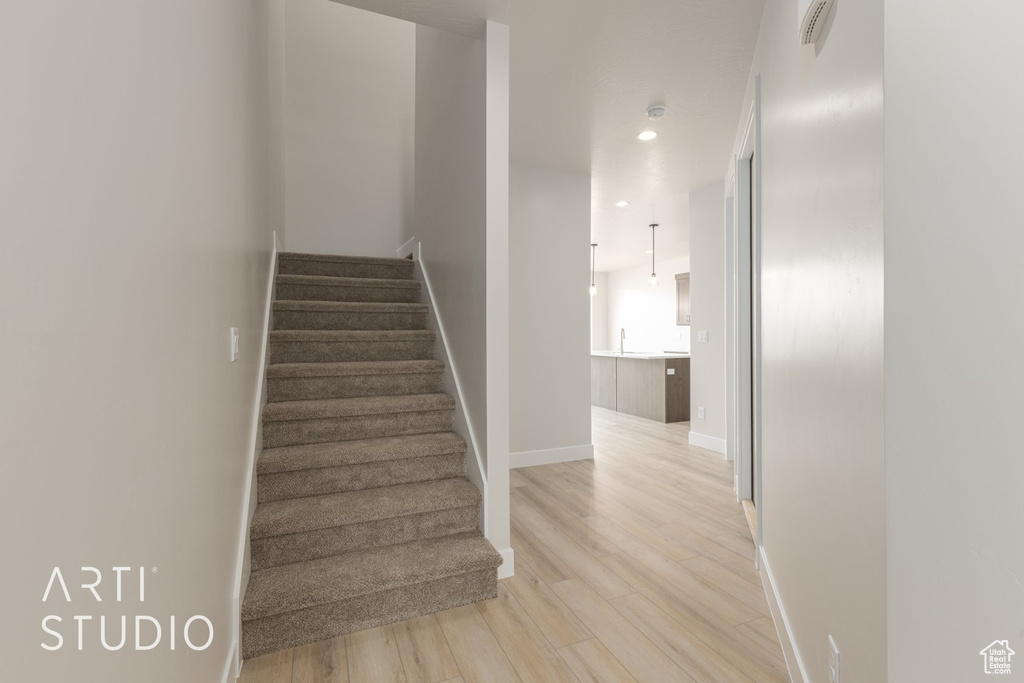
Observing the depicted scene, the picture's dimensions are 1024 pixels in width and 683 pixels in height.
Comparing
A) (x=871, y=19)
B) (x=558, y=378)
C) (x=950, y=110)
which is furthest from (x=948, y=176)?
(x=558, y=378)

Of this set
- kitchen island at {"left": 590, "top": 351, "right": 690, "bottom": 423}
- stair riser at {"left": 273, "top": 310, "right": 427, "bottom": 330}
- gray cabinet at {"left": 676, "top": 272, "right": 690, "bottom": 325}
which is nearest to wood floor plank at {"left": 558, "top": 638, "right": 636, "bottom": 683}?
stair riser at {"left": 273, "top": 310, "right": 427, "bottom": 330}

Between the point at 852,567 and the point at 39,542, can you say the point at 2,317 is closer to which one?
the point at 39,542

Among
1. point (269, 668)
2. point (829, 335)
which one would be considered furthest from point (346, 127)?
point (829, 335)

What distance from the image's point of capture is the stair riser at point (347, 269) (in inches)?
139

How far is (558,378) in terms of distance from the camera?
4191 mm

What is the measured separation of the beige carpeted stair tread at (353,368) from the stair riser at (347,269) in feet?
3.42

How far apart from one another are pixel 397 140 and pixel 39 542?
16.3 ft

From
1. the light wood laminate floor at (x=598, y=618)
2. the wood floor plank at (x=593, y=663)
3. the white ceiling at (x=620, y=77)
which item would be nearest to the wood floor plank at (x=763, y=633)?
the light wood laminate floor at (x=598, y=618)

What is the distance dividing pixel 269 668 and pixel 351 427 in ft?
3.42

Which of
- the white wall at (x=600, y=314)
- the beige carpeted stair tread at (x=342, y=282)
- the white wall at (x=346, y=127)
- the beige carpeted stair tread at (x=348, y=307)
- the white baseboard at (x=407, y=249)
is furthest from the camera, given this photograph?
the white wall at (x=600, y=314)

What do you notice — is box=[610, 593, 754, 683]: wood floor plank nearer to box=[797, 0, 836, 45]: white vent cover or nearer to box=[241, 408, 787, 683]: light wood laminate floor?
box=[241, 408, 787, 683]: light wood laminate floor

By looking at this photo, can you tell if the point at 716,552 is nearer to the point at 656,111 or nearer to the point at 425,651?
the point at 425,651

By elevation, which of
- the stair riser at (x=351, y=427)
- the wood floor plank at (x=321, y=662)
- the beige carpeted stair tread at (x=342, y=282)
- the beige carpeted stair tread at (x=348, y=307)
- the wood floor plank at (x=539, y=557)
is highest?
the beige carpeted stair tread at (x=342, y=282)

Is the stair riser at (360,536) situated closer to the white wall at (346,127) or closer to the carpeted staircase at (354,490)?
the carpeted staircase at (354,490)
